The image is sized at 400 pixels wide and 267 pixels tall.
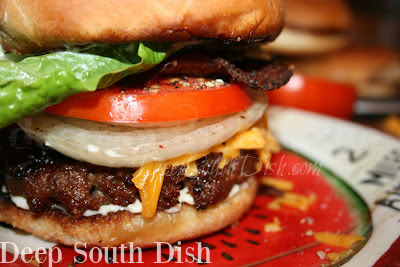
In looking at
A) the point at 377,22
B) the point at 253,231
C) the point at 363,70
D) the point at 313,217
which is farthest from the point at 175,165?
the point at 377,22

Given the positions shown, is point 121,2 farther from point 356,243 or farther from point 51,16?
point 356,243

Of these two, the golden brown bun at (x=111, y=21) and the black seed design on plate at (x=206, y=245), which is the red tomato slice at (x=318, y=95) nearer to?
the black seed design on plate at (x=206, y=245)

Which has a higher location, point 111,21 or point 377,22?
point 111,21

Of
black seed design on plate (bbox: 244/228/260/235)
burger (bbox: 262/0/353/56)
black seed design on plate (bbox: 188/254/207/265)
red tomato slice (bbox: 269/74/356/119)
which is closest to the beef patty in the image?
black seed design on plate (bbox: 188/254/207/265)

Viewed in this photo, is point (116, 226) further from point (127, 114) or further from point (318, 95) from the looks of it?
point (318, 95)

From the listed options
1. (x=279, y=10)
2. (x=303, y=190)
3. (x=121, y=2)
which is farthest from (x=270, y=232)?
(x=121, y=2)

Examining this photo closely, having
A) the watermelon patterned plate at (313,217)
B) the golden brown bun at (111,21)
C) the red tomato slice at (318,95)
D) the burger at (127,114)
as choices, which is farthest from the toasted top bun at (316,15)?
the golden brown bun at (111,21)
